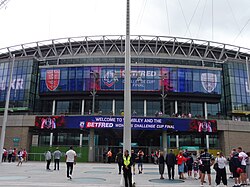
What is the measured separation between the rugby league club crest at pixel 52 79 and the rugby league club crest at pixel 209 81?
31236 millimetres

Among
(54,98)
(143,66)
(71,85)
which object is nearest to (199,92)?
(143,66)

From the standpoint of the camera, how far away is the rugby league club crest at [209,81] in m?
54.3

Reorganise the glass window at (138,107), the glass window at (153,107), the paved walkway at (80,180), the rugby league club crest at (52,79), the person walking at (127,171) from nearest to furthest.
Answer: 1. the person walking at (127,171)
2. the paved walkway at (80,180)
3. the glass window at (138,107)
4. the glass window at (153,107)
5. the rugby league club crest at (52,79)

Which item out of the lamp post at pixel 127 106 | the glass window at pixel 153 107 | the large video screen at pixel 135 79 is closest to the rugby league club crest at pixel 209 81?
the large video screen at pixel 135 79

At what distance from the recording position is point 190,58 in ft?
202

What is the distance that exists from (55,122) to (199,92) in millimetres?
30417

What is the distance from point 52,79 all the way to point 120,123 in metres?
24.9

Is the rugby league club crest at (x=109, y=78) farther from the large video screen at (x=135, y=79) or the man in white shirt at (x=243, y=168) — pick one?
the man in white shirt at (x=243, y=168)

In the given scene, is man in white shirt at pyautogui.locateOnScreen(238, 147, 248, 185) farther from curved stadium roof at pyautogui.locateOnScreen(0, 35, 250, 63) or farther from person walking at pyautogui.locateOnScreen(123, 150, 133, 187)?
curved stadium roof at pyautogui.locateOnScreen(0, 35, 250, 63)

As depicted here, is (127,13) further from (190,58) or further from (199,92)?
(190,58)

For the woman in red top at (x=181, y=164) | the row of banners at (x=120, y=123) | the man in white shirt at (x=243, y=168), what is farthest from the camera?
the row of banners at (x=120, y=123)

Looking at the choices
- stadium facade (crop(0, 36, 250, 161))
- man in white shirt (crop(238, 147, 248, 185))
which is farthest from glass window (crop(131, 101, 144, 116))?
man in white shirt (crop(238, 147, 248, 185))

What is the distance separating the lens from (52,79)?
5541 centimetres

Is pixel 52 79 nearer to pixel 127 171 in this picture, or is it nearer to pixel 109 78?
pixel 109 78
